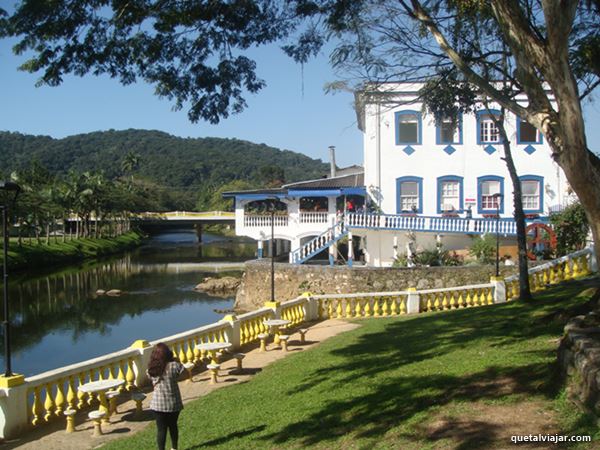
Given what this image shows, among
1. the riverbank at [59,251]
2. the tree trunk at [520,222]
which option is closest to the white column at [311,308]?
the tree trunk at [520,222]

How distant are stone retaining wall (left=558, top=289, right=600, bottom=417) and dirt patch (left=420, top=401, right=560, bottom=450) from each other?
0.34 m

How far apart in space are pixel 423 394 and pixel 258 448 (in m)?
2.02

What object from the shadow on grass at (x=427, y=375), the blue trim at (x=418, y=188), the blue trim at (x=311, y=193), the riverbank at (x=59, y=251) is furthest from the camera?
the riverbank at (x=59, y=251)

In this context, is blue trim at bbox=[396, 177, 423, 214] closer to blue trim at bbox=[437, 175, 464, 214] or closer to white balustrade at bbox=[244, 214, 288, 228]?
blue trim at bbox=[437, 175, 464, 214]

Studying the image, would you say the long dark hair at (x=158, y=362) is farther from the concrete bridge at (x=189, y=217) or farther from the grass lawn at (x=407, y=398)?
the concrete bridge at (x=189, y=217)

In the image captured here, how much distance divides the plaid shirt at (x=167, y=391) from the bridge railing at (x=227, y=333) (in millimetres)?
2763

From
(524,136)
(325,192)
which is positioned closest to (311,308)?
(325,192)

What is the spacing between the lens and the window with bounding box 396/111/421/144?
27266 mm

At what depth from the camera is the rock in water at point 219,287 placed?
1451 inches

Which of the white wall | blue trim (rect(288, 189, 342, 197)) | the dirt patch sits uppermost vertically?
the white wall

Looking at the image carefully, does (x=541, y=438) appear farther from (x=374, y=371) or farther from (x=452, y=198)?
(x=452, y=198)

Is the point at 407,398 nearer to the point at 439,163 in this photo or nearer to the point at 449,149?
the point at 439,163

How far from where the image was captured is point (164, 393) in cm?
684

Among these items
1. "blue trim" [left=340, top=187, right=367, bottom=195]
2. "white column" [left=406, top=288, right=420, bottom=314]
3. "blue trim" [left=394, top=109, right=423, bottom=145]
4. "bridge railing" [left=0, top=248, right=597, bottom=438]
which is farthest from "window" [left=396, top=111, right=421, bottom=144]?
"white column" [left=406, top=288, right=420, bottom=314]
